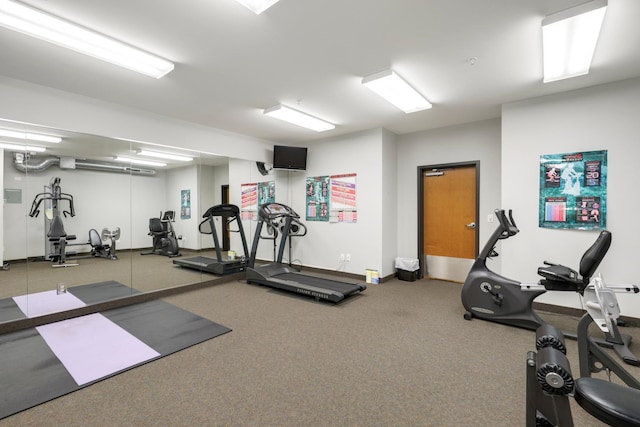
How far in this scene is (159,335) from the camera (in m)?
3.03

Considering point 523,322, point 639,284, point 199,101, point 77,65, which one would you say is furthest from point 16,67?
point 639,284

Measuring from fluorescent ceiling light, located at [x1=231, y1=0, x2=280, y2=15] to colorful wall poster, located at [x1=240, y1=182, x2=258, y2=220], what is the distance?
4.06 meters

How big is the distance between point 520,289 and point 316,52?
10.9 feet

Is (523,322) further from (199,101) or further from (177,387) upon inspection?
(199,101)

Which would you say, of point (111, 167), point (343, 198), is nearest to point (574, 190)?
point (343, 198)

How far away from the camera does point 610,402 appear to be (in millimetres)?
1087

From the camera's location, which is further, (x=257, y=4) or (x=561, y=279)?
(x=561, y=279)

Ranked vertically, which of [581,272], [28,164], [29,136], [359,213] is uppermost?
[29,136]

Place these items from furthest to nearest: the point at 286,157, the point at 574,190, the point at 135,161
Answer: the point at 286,157, the point at 135,161, the point at 574,190

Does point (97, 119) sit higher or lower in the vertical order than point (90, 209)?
higher

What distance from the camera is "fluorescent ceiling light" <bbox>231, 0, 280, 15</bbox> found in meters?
Answer: 2.02

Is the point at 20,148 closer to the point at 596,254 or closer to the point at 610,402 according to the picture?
the point at 610,402

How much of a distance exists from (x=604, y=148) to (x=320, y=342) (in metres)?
3.95

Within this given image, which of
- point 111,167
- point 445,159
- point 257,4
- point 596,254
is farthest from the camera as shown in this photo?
point 445,159
